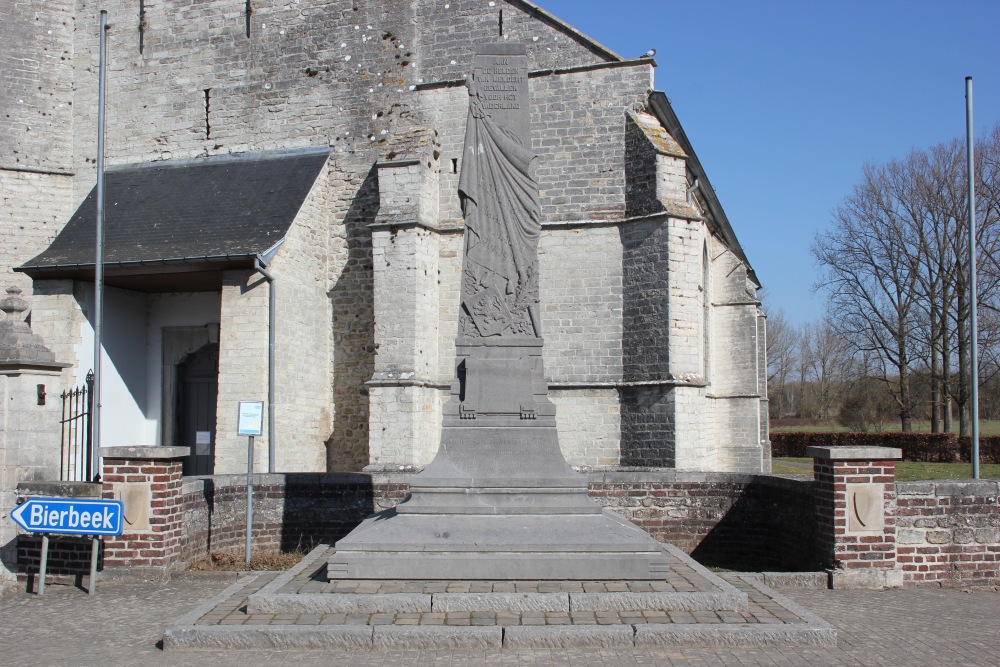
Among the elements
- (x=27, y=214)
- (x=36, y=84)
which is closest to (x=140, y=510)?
(x=27, y=214)

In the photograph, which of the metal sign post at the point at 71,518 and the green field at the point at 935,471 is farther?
the green field at the point at 935,471

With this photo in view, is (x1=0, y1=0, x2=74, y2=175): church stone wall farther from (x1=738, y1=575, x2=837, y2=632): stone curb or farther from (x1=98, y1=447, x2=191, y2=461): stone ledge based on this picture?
(x1=738, y1=575, x2=837, y2=632): stone curb

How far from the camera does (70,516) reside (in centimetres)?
739

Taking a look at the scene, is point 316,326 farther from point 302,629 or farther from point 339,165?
A: point 302,629

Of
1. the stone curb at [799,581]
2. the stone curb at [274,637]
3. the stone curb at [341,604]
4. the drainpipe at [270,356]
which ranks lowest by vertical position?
the stone curb at [799,581]

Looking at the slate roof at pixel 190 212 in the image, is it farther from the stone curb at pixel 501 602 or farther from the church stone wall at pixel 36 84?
the stone curb at pixel 501 602

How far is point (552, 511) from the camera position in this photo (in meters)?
6.50

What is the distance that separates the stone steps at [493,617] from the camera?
5.32 meters

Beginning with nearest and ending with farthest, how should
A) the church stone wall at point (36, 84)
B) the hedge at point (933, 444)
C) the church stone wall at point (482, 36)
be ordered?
the church stone wall at point (482, 36) → the church stone wall at point (36, 84) → the hedge at point (933, 444)

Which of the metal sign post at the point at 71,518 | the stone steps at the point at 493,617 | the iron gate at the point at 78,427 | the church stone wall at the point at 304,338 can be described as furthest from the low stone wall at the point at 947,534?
the church stone wall at the point at 304,338

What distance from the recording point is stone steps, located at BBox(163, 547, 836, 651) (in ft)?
17.5

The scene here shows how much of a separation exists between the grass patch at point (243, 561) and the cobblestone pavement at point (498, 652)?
0.60 meters

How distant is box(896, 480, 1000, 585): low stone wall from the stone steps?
2079 millimetres

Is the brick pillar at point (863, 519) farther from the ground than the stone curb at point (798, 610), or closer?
farther from the ground
